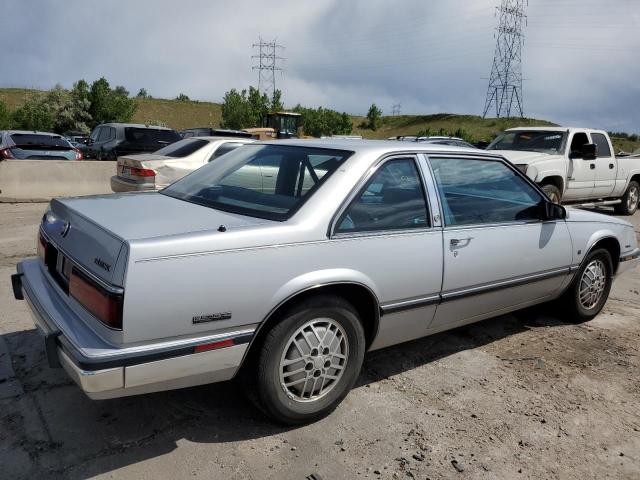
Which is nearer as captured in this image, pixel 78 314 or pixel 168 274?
pixel 168 274

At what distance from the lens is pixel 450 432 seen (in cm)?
309

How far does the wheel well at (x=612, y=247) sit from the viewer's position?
4.91 m

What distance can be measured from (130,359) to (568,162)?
9.67m

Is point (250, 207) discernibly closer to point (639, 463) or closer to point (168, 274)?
point (168, 274)

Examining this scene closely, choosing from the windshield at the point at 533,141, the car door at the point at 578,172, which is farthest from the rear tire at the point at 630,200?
the windshield at the point at 533,141

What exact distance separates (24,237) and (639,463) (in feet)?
25.0

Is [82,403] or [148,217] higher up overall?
[148,217]

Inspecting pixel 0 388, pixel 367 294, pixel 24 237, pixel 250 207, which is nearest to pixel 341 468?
pixel 367 294

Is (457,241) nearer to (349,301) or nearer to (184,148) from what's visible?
(349,301)

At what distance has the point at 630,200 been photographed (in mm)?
12656

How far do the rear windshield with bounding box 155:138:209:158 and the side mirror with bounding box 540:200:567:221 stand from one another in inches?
247

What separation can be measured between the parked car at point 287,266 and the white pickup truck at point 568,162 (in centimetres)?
582

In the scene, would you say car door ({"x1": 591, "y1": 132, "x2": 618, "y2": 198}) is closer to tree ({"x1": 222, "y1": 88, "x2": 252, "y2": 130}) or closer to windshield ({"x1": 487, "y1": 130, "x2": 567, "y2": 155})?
windshield ({"x1": 487, "y1": 130, "x2": 567, "y2": 155})

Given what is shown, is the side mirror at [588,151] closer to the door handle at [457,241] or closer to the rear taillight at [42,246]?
the door handle at [457,241]
